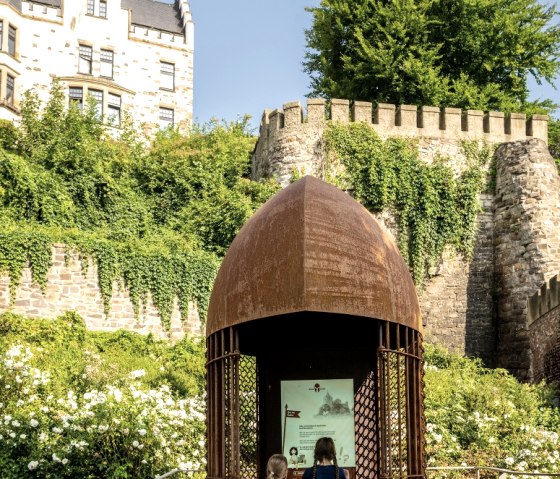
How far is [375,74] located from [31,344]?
14508 mm

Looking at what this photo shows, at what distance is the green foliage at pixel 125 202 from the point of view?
2069cm

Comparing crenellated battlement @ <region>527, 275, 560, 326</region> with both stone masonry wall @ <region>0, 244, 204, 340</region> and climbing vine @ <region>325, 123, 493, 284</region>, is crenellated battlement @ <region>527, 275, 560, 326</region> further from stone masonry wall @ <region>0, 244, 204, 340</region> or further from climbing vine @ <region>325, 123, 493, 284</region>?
stone masonry wall @ <region>0, 244, 204, 340</region>

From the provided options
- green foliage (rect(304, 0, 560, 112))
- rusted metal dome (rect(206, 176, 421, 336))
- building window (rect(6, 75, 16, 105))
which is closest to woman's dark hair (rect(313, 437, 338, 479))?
rusted metal dome (rect(206, 176, 421, 336))

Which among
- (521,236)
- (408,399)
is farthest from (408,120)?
(408,399)

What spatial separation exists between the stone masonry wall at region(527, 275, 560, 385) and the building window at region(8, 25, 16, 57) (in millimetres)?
21613

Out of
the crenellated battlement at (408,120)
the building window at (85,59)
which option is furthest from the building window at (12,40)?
the crenellated battlement at (408,120)

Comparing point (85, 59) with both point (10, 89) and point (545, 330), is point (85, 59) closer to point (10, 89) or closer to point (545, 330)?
point (10, 89)

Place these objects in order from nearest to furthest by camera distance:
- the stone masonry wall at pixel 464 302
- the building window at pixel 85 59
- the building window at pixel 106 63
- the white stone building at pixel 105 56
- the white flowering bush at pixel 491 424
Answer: the white flowering bush at pixel 491 424 < the stone masonry wall at pixel 464 302 < the white stone building at pixel 105 56 < the building window at pixel 85 59 < the building window at pixel 106 63

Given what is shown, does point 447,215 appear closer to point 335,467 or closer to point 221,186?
point 221,186

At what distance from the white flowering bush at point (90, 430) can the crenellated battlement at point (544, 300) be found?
765cm

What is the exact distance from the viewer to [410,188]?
80.2 feet

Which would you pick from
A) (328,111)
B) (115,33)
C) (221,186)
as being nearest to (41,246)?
(221,186)

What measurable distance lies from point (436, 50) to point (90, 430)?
19146mm

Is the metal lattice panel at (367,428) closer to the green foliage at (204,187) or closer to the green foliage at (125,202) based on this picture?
the green foliage at (125,202)
